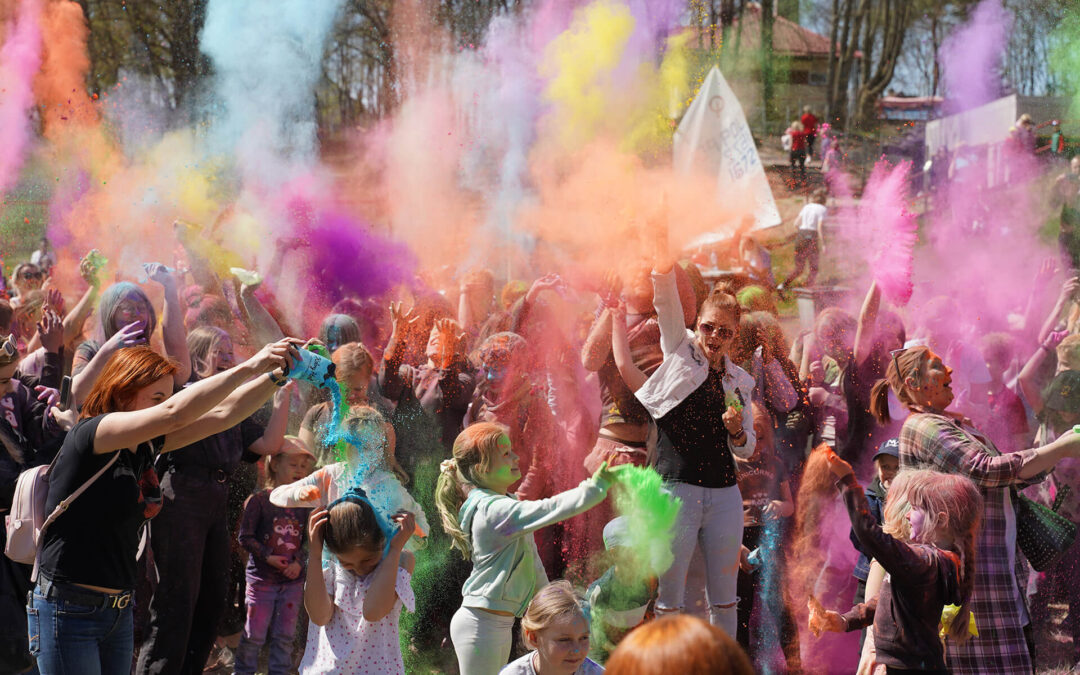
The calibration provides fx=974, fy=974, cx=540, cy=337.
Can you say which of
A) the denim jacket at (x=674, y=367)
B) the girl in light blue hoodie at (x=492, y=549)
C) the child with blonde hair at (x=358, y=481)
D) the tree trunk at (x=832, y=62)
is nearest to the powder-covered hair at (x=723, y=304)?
the denim jacket at (x=674, y=367)

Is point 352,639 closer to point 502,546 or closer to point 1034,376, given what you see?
point 502,546

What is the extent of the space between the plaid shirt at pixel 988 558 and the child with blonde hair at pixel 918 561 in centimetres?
24

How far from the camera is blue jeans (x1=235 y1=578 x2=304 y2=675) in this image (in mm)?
4227

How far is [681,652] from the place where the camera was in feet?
4.88

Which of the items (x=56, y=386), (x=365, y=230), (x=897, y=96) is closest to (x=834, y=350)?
(x=365, y=230)

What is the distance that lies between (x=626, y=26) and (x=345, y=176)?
1.99m

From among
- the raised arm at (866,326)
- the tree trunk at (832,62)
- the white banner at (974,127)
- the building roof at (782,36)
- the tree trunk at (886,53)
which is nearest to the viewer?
the raised arm at (866,326)

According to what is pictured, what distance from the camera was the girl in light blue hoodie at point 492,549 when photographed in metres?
3.40

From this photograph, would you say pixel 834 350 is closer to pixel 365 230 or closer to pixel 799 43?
pixel 365 230

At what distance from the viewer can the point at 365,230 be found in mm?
6051

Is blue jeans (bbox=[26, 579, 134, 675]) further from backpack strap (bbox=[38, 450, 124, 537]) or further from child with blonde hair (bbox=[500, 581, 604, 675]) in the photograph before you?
child with blonde hair (bbox=[500, 581, 604, 675])

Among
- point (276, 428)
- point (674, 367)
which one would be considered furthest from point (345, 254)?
point (674, 367)

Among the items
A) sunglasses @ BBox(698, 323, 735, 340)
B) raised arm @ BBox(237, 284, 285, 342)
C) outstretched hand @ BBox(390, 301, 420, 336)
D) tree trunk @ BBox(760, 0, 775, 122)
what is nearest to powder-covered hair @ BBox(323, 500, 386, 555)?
sunglasses @ BBox(698, 323, 735, 340)

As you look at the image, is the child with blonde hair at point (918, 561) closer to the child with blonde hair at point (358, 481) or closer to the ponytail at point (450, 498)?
the ponytail at point (450, 498)
